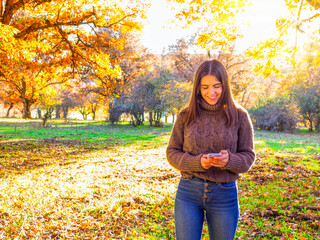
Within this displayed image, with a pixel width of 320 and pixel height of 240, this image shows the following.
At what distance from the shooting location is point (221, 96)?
244cm

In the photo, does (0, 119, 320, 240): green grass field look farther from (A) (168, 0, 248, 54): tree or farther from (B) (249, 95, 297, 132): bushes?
(B) (249, 95, 297, 132): bushes

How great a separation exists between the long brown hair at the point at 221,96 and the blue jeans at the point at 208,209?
56 cm

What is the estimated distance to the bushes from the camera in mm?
25891

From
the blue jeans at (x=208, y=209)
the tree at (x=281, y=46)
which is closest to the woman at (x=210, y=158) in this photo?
the blue jeans at (x=208, y=209)

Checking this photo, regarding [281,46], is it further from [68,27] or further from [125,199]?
[68,27]

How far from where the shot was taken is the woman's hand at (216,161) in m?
2.15

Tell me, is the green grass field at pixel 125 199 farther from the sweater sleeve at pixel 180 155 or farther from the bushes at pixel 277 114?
the bushes at pixel 277 114

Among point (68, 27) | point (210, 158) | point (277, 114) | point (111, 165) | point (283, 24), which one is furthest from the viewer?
point (277, 114)

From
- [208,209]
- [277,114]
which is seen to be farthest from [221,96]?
[277,114]

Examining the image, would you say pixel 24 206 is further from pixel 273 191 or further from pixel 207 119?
pixel 273 191

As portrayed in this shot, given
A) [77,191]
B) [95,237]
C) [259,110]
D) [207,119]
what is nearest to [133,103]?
[259,110]

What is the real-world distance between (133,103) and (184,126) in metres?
27.6

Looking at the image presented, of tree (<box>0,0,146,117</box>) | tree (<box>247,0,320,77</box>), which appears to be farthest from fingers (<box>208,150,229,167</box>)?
tree (<box>0,0,146,117</box>)

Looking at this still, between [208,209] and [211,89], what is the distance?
1.04m
